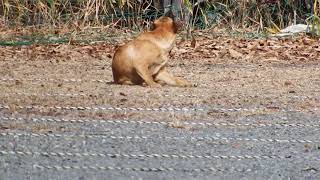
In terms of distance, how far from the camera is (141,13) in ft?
53.1

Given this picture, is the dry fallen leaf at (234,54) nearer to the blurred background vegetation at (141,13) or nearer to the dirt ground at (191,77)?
the dirt ground at (191,77)

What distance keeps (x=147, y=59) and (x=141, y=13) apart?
7.25 meters

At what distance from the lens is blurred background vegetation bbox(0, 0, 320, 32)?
16016 millimetres

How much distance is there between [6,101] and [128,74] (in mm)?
1576

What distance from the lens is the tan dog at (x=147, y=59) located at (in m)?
8.95

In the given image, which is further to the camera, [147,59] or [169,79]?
[169,79]

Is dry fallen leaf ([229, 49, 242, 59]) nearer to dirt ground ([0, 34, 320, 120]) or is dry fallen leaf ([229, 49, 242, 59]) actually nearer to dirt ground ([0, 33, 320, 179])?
dirt ground ([0, 34, 320, 120])

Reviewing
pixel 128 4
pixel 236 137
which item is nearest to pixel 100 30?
pixel 128 4

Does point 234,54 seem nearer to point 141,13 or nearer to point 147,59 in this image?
point 147,59

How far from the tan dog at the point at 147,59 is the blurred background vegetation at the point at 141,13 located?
6.70 metres

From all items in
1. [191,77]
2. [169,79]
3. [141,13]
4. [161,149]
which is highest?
[161,149]

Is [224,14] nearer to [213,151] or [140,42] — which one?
[140,42]

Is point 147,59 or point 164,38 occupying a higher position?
point 164,38

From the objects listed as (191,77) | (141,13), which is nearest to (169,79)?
(191,77)
